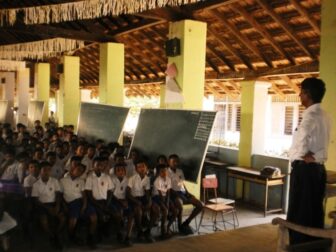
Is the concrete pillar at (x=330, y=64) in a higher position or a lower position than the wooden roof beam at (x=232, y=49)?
lower

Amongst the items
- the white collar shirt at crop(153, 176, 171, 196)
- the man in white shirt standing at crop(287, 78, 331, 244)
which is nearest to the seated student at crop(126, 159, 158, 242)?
the white collar shirt at crop(153, 176, 171, 196)

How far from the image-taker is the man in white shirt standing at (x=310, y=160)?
117 inches

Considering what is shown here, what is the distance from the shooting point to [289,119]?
39.5ft

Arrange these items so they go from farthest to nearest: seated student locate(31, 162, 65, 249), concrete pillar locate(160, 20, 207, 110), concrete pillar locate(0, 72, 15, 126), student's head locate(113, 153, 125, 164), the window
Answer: concrete pillar locate(0, 72, 15, 126), the window, concrete pillar locate(160, 20, 207, 110), student's head locate(113, 153, 125, 164), seated student locate(31, 162, 65, 249)

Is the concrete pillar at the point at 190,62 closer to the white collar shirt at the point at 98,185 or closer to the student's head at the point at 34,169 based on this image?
the white collar shirt at the point at 98,185

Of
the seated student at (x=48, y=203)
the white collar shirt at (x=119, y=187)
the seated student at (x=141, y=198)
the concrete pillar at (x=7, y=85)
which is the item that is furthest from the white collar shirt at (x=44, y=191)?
the concrete pillar at (x=7, y=85)

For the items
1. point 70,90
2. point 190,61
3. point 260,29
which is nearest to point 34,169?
point 190,61

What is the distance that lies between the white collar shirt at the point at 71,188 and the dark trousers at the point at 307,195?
3.24 metres

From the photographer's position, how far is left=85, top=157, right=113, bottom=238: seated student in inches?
214

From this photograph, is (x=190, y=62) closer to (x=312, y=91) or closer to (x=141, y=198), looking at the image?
(x=141, y=198)

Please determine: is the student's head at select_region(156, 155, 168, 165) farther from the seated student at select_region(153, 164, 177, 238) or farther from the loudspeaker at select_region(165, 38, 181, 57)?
the loudspeaker at select_region(165, 38, 181, 57)

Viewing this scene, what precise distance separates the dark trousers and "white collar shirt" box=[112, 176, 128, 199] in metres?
3.09

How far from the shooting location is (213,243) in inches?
155

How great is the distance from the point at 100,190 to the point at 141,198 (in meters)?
0.64
